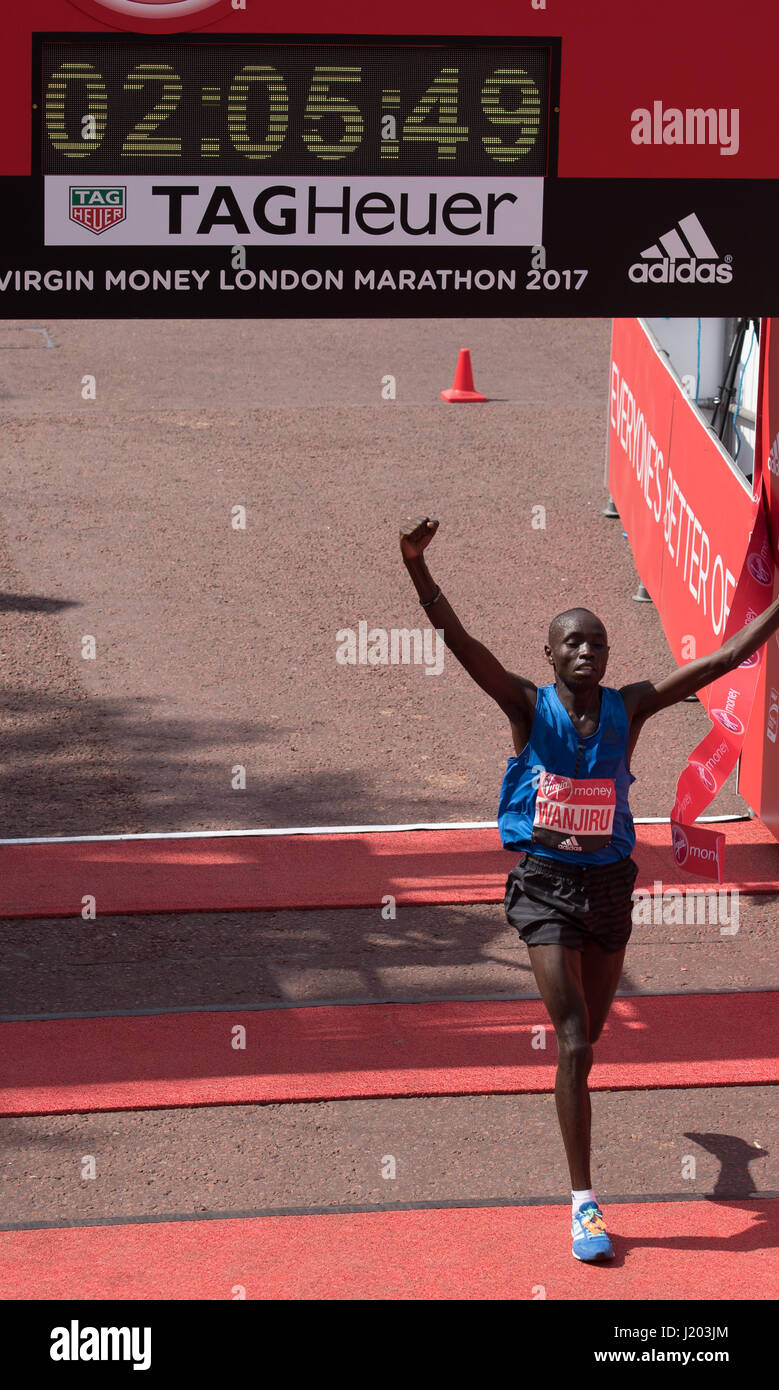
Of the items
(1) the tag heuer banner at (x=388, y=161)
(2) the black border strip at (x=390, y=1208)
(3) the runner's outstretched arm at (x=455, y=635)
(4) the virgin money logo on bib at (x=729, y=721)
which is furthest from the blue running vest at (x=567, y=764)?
(4) the virgin money logo on bib at (x=729, y=721)

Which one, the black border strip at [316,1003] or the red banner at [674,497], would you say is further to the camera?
the red banner at [674,497]

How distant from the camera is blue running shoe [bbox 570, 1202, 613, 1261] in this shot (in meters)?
5.59

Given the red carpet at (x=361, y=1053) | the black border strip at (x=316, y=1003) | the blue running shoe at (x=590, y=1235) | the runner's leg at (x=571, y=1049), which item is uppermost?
the runner's leg at (x=571, y=1049)

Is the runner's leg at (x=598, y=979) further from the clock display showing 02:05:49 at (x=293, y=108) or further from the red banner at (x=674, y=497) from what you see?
the red banner at (x=674, y=497)

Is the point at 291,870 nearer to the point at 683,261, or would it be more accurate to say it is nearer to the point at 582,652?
the point at 582,652

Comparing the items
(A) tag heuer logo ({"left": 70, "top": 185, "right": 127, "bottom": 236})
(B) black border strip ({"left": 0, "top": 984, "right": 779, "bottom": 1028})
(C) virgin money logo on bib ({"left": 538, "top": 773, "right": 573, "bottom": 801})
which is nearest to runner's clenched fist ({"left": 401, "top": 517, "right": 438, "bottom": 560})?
(C) virgin money logo on bib ({"left": 538, "top": 773, "right": 573, "bottom": 801})

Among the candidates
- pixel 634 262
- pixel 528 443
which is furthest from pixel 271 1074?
pixel 528 443

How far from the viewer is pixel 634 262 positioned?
7.19 meters

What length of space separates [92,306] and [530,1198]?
3.86 meters

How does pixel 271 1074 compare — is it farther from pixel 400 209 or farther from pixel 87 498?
pixel 87 498

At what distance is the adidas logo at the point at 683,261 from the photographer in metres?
7.19

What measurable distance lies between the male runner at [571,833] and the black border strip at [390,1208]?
0.39 m

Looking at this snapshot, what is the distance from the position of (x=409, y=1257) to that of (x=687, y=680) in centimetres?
217

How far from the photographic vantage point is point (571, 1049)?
5.62m
